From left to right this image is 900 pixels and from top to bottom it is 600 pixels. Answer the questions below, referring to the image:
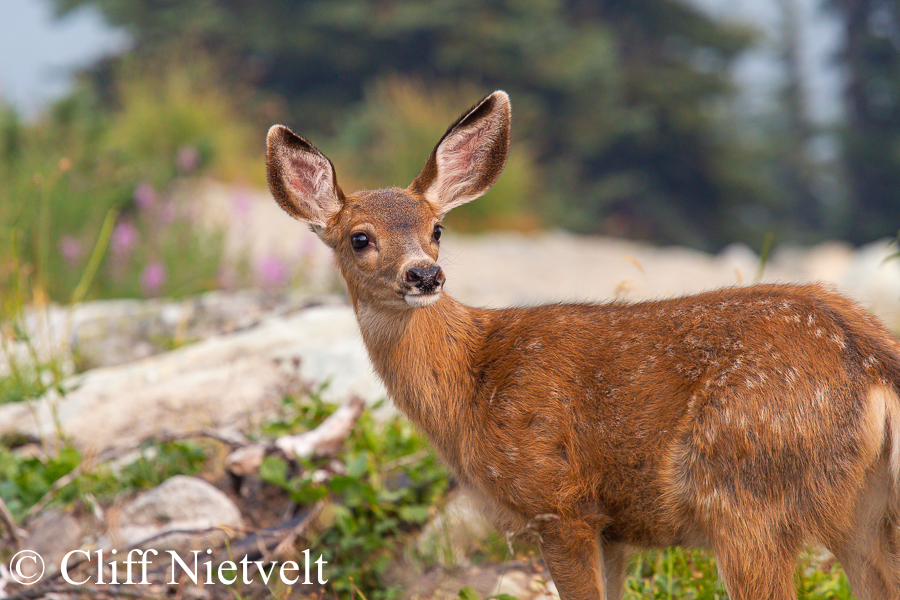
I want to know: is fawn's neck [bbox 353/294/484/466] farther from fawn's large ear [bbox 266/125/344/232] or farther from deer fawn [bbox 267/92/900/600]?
fawn's large ear [bbox 266/125/344/232]

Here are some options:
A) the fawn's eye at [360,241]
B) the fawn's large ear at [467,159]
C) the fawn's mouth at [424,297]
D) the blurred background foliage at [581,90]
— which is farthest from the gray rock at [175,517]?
the blurred background foliage at [581,90]

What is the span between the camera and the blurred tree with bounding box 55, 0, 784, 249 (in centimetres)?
2284

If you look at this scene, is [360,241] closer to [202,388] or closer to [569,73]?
[202,388]

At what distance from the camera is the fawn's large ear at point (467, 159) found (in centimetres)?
328

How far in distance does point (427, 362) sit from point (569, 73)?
67.2ft

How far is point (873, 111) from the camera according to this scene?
2462 cm

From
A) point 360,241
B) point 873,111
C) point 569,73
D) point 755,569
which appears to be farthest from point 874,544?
point 873,111

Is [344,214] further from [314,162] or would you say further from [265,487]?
[265,487]

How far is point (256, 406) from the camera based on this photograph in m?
5.05

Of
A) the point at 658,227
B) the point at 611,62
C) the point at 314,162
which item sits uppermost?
the point at 611,62

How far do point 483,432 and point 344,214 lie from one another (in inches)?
40.4

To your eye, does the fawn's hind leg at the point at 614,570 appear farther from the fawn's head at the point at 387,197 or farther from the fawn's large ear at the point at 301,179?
the fawn's large ear at the point at 301,179

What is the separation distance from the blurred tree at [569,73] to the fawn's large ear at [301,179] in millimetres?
18855

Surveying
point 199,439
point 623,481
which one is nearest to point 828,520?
point 623,481
